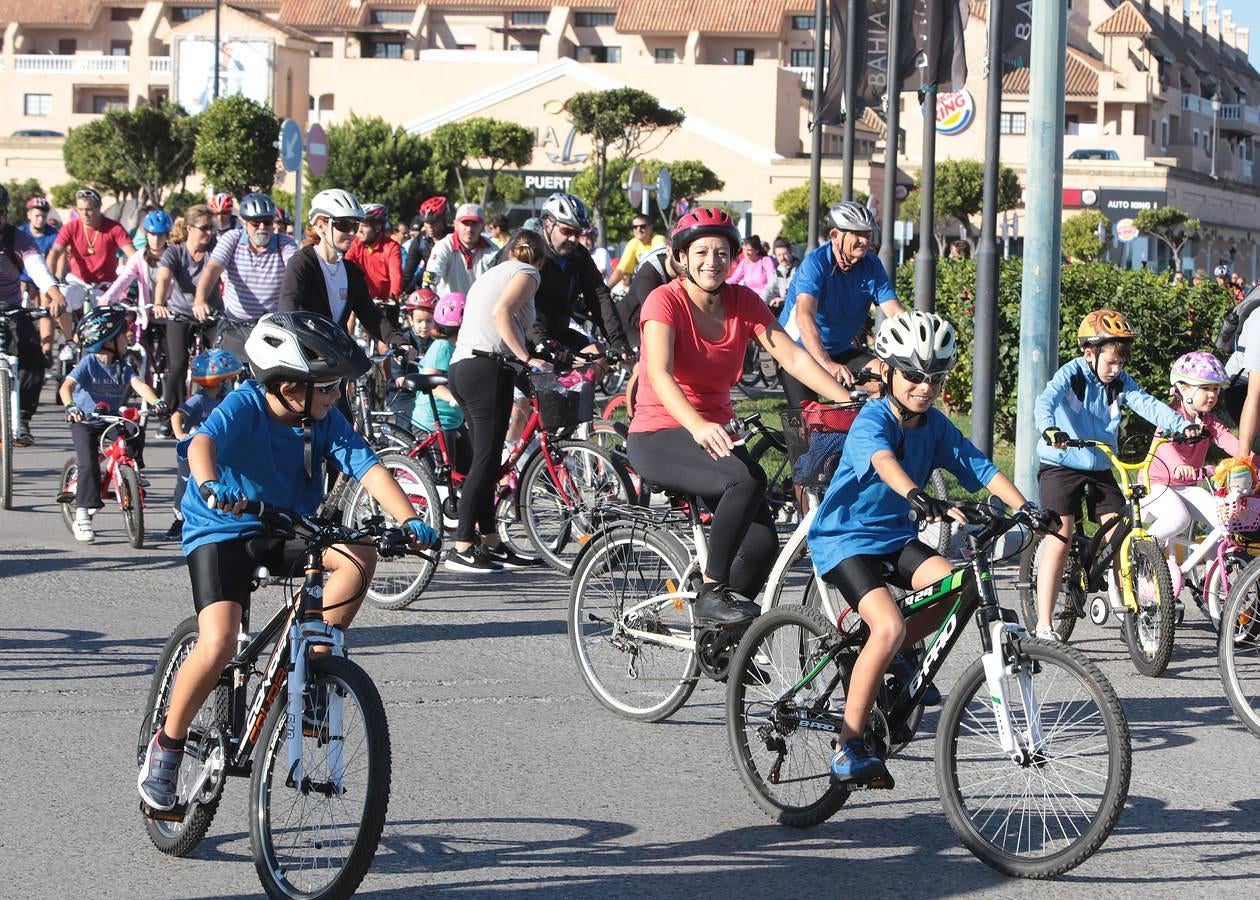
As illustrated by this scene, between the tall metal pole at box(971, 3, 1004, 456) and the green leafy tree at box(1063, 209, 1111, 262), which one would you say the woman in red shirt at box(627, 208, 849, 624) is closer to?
the tall metal pole at box(971, 3, 1004, 456)

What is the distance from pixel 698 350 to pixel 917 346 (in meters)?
1.45

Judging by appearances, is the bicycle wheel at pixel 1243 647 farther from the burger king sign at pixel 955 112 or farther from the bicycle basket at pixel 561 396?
the burger king sign at pixel 955 112

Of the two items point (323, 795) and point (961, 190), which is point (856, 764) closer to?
point (323, 795)

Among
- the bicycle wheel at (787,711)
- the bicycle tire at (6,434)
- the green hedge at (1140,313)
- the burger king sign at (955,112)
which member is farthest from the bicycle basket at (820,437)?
the burger king sign at (955,112)

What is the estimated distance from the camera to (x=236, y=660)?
530cm

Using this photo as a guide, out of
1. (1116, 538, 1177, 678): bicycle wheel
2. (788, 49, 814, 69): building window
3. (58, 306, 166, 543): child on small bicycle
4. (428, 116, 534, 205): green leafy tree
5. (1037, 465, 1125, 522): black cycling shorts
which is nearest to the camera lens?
(1116, 538, 1177, 678): bicycle wheel

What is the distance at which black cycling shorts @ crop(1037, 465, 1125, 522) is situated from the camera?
870 cm

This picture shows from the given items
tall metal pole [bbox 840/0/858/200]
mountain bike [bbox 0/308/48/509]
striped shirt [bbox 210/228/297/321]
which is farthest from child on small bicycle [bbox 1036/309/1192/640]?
tall metal pole [bbox 840/0/858/200]

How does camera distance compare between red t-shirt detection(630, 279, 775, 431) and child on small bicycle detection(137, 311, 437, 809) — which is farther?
red t-shirt detection(630, 279, 775, 431)

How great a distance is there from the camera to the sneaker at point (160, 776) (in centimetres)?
535

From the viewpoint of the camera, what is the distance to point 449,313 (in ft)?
44.2

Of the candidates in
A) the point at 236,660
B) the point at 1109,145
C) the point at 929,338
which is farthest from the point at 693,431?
the point at 1109,145

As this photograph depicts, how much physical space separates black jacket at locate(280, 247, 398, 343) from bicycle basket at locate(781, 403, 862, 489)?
145 inches

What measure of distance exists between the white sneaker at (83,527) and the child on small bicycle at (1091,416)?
5.58 metres
